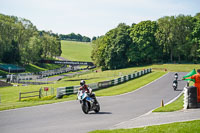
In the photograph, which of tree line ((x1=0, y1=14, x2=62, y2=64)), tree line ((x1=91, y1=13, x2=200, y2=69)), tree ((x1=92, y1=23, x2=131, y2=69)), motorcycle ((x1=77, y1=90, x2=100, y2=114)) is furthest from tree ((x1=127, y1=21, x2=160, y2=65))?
motorcycle ((x1=77, y1=90, x2=100, y2=114))

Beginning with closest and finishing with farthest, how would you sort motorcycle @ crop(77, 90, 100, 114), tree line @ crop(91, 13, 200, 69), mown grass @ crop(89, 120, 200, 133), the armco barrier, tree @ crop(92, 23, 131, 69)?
1. mown grass @ crop(89, 120, 200, 133)
2. motorcycle @ crop(77, 90, 100, 114)
3. the armco barrier
4. tree line @ crop(91, 13, 200, 69)
5. tree @ crop(92, 23, 131, 69)

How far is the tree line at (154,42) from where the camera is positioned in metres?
84.0

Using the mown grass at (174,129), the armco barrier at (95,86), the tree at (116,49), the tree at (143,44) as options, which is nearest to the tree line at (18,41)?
the tree at (116,49)

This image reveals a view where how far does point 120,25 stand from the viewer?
93.2m

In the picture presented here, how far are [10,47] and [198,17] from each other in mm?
72385

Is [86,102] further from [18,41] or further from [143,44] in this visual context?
[18,41]

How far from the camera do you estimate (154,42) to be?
86250mm

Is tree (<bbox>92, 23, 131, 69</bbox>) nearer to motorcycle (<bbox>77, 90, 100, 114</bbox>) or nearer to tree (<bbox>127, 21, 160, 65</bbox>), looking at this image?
tree (<bbox>127, 21, 160, 65</bbox>)

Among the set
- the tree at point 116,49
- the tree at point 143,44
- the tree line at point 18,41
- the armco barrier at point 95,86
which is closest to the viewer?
the armco barrier at point 95,86

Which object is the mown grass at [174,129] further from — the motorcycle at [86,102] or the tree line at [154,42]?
the tree line at [154,42]

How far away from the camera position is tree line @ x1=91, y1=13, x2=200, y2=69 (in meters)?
84.0

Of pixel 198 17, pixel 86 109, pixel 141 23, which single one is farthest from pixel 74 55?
pixel 86 109

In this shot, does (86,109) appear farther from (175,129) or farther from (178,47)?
(178,47)

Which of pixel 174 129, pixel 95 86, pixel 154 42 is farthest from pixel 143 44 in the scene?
pixel 174 129
